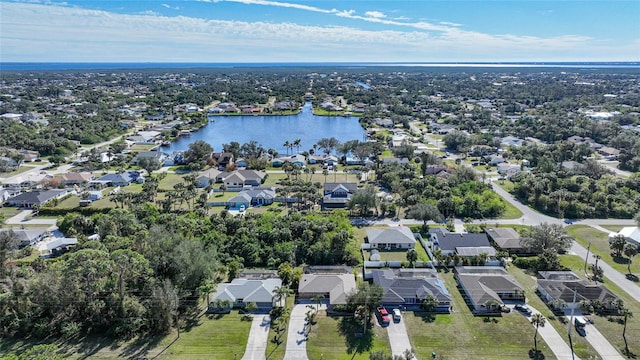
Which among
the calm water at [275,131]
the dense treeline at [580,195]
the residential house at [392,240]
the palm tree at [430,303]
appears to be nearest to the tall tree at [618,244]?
the dense treeline at [580,195]

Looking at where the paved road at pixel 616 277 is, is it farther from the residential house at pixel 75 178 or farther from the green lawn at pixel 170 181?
the residential house at pixel 75 178

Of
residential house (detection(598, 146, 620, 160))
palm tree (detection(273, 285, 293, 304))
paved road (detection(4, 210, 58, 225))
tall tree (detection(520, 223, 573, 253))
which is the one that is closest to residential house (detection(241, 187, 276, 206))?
palm tree (detection(273, 285, 293, 304))

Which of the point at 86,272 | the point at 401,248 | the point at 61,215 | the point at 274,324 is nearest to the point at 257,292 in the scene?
the point at 274,324

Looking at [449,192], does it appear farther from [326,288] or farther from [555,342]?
[326,288]

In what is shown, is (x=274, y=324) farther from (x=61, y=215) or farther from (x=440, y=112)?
(x=440, y=112)

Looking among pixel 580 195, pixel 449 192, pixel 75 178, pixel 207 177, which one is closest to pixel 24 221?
pixel 75 178

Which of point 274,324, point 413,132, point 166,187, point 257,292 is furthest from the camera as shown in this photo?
point 413,132

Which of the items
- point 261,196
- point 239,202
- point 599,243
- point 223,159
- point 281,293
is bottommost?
point 599,243
